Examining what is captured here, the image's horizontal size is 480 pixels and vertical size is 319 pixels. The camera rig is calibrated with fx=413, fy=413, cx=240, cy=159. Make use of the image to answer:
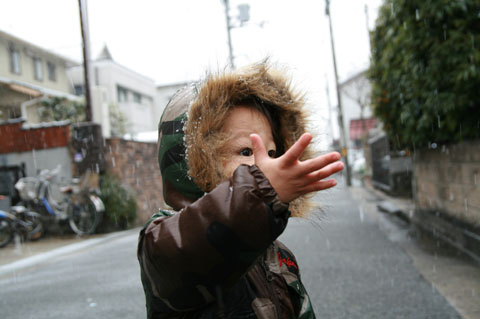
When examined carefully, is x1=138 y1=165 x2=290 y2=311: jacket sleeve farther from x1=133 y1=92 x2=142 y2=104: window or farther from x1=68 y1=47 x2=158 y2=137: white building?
x1=133 y1=92 x2=142 y2=104: window

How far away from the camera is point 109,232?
356 inches

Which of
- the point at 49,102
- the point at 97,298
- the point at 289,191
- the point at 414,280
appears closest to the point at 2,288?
the point at 97,298

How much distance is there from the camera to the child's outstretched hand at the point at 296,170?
2.89 ft

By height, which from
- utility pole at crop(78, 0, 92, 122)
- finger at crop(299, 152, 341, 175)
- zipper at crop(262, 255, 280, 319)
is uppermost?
utility pole at crop(78, 0, 92, 122)

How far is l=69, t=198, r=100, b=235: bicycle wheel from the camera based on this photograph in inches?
339

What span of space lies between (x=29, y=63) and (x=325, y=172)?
24.9 metres

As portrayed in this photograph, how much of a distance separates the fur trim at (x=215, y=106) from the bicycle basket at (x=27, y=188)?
829 centimetres

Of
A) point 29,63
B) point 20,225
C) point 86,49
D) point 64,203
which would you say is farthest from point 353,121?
point 20,225

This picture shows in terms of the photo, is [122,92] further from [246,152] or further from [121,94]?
[246,152]

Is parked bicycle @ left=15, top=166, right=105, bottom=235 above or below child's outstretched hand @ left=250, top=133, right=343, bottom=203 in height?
below

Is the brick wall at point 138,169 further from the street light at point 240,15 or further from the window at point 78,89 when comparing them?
the window at point 78,89

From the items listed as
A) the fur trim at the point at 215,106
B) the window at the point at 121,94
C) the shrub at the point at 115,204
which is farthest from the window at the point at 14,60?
the fur trim at the point at 215,106

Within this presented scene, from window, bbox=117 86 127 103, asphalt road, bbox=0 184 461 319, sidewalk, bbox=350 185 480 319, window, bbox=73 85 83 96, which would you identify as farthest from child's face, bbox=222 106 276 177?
window, bbox=73 85 83 96

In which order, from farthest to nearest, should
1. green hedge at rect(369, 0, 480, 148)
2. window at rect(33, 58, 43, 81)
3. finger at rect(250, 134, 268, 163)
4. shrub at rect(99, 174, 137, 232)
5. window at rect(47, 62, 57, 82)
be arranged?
1. window at rect(47, 62, 57, 82)
2. window at rect(33, 58, 43, 81)
3. shrub at rect(99, 174, 137, 232)
4. green hedge at rect(369, 0, 480, 148)
5. finger at rect(250, 134, 268, 163)
